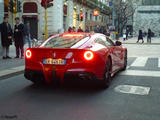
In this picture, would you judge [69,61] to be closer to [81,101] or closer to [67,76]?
[67,76]

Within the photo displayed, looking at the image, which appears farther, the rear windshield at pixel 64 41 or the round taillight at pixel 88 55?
the rear windshield at pixel 64 41

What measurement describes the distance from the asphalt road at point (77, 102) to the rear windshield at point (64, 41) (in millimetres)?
929

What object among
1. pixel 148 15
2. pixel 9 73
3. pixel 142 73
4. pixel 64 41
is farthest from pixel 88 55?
pixel 148 15

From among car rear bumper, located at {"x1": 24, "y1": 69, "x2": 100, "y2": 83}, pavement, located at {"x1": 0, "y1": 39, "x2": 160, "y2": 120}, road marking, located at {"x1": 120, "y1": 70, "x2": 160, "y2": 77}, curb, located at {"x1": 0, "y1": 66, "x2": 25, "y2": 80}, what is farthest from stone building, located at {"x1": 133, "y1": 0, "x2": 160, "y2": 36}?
car rear bumper, located at {"x1": 24, "y1": 69, "x2": 100, "y2": 83}

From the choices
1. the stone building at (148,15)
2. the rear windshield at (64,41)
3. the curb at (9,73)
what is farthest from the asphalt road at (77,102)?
the stone building at (148,15)

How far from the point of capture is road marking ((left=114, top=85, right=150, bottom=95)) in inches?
222

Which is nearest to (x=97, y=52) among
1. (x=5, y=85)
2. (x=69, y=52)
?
(x=69, y=52)

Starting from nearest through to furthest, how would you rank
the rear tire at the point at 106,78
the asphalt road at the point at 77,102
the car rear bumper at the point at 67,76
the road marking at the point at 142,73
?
the asphalt road at the point at 77,102 < the car rear bumper at the point at 67,76 < the rear tire at the point at 106,78 < the road marking at the point at 142,73

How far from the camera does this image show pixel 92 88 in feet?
19.6

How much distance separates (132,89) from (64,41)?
1.82 meters

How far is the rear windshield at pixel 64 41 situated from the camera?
19.3 ft

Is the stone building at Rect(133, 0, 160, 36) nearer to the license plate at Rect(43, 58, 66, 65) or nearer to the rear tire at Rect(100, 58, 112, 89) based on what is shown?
the rear tire at Rect(100, 58, 112, 89)

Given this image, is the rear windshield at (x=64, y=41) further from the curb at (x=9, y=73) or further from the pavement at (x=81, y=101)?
the curb at (x=9, y=73)

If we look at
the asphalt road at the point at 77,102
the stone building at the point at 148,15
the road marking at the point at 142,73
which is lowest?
the asphalt road at the point at 77,102
